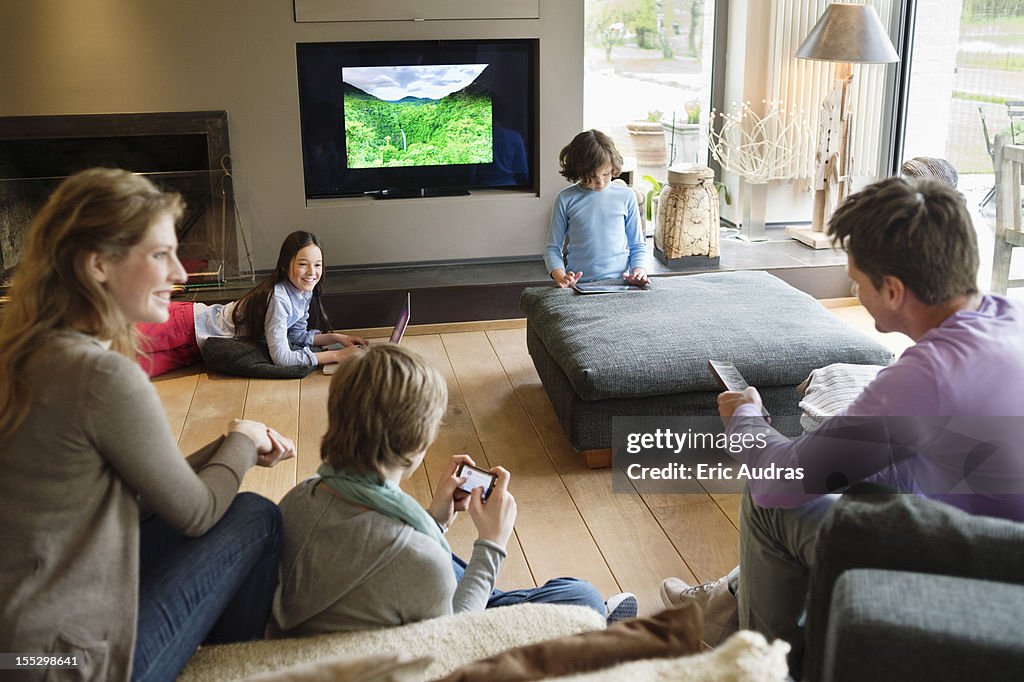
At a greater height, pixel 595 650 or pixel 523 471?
pixel 595 650

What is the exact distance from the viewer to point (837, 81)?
5.00 metres

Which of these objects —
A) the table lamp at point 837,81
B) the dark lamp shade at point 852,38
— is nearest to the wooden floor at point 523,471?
the table lamp at point 837,81

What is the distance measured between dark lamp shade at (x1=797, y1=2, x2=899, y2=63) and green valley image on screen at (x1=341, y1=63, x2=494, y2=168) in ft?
5.14

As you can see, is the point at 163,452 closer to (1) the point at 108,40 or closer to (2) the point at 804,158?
(1) the point at 108,40

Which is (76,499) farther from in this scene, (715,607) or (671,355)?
(671,355)

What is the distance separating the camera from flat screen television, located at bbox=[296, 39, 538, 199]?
470 cm

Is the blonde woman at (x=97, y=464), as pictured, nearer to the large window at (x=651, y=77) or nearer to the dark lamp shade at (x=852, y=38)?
the dark lamp shade at (x=852, y=38)

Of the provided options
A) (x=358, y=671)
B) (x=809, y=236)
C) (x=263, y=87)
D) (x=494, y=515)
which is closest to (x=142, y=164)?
(x=263, y=87)

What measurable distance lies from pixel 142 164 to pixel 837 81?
10.9 ft

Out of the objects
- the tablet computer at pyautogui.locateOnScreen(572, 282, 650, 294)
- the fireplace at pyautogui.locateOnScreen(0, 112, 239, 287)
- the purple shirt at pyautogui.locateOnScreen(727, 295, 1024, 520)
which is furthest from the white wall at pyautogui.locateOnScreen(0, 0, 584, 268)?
the purple shirt at pyautogui.locateOnScreen(727, 295, 1024, 520)

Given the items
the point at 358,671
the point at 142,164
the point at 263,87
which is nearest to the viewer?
the point at 358,671

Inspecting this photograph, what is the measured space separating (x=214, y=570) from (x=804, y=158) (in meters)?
4.40

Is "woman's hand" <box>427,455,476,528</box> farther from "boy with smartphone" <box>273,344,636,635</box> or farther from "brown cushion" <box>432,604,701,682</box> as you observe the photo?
"brown cushion" <box>432,604,701,682</box>

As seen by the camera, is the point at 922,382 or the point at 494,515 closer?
the point at 922,382
